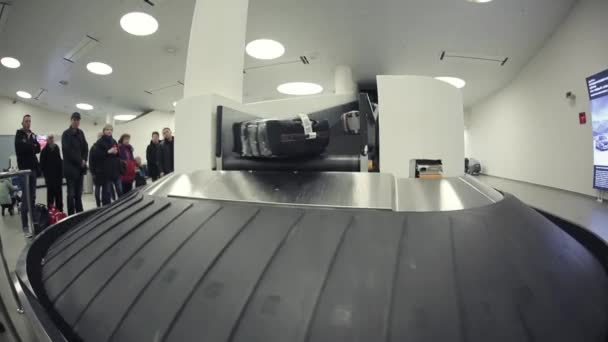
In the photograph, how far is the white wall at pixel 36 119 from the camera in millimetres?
10141

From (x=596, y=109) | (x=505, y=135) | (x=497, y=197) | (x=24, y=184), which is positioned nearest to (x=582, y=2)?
(x=596, y=109)

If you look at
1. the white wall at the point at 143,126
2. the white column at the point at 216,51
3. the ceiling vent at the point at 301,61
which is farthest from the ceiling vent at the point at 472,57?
the white wall at the point at 143,126

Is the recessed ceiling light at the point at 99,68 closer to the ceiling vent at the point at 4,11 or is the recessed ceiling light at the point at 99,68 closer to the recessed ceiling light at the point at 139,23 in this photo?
the ceiling vent at the point at 4,11

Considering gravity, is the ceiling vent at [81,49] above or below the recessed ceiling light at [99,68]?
above

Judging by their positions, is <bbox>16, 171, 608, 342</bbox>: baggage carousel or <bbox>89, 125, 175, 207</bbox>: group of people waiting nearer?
<bbox>16, 171, 608, 342</bbox>: baggage carousel

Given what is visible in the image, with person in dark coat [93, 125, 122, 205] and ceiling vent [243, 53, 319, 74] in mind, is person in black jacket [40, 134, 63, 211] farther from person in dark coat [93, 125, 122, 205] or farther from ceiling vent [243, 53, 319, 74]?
ceiling vent [243, 53, 319, 74]

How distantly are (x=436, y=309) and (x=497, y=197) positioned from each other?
53 cm

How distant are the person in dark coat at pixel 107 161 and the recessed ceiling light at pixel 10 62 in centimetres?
523

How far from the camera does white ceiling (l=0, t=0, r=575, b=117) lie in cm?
422

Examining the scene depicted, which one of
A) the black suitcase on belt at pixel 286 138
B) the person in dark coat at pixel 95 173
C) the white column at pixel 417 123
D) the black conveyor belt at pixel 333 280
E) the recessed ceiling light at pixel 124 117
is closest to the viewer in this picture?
the black conveyor belt at pixel 333 280

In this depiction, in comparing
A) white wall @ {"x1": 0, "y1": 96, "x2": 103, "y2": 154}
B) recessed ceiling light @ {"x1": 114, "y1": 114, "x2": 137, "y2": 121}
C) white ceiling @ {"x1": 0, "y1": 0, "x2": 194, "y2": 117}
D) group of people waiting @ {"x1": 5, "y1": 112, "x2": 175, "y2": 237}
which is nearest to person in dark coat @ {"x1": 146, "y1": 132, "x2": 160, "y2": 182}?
group of people waiting @ {"x1": 5, "y1": 112, "x2": 175, "y2": 237}

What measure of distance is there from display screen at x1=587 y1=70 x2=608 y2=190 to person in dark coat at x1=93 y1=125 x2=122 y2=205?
7.19 metres

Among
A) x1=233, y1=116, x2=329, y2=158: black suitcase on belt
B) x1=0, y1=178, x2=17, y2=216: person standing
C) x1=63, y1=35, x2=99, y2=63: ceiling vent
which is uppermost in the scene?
x1=63, y1=35, x2=99, y2=63: ceiling vent

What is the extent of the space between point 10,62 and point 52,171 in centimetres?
509
